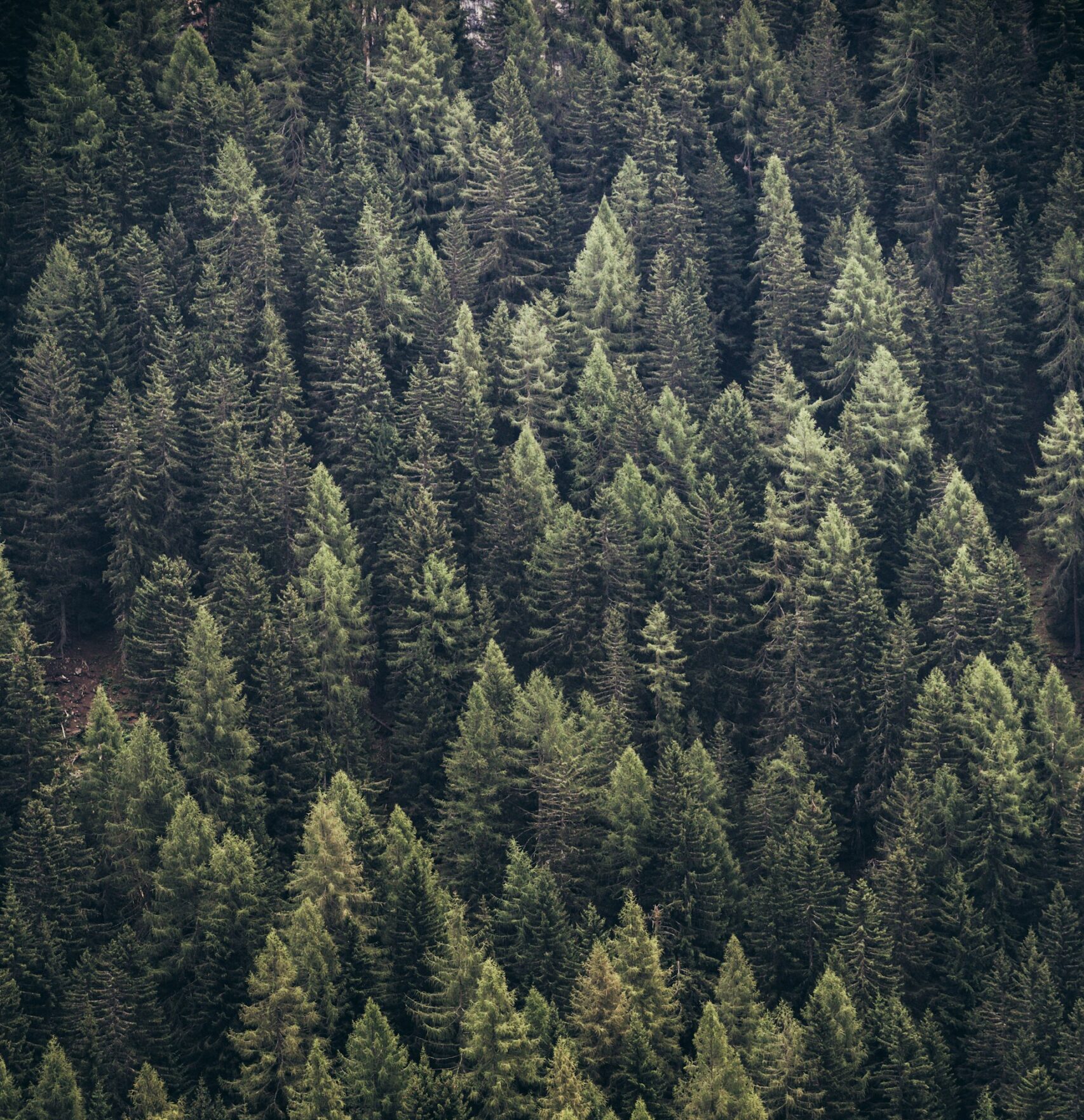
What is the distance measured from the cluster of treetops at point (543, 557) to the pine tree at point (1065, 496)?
1.22 feet

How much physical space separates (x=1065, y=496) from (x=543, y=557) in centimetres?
2578

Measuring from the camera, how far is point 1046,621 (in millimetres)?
110000

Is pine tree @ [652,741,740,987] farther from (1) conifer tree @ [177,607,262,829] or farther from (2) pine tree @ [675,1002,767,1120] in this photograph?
(1) conifer tree @ [177,607,262,829]

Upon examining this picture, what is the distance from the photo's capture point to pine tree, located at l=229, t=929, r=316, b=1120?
292 ft

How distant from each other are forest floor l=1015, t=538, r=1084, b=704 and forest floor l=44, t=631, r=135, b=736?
146 ft

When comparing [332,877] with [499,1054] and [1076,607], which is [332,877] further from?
[1076,607]

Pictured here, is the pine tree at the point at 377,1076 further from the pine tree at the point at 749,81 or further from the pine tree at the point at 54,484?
the pine tree at the point at 749,81

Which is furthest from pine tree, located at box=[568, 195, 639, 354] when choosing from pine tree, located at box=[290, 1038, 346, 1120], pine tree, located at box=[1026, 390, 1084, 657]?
pine tree, located at box=[290, 1038, 346, 1120]

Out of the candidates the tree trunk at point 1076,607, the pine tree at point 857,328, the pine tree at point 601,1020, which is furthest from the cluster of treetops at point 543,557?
the tree trunk at point 1076,607

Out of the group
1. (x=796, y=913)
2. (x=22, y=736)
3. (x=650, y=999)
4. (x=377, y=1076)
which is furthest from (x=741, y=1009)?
(x=22, y=736)

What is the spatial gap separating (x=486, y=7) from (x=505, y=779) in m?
62.6

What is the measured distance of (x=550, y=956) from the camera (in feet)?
300

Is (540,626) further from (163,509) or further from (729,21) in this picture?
(729,21)

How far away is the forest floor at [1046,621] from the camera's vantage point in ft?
352
